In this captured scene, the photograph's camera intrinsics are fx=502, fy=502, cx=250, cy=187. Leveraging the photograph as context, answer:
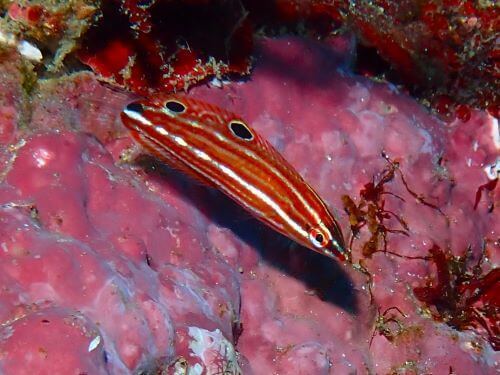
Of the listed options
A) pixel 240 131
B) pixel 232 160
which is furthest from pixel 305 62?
pixel 232 160

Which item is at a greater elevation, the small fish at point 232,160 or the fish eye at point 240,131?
the fish eye at point 240,131

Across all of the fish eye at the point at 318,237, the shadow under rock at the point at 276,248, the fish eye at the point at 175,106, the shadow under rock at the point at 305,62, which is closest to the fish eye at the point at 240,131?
the fish eye at the point at 175,106

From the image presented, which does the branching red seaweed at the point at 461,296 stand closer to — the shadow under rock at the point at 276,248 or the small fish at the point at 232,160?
the shadow under rock at the point at 276,248

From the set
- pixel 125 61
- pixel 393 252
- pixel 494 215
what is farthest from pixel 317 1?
pixel 494 215

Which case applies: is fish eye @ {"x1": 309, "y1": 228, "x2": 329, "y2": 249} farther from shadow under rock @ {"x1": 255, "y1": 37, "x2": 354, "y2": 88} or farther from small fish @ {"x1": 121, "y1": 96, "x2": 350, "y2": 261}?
shadow under rock @ {"x1": 255, "y1": 37, "x2": 354, "y2": 88}

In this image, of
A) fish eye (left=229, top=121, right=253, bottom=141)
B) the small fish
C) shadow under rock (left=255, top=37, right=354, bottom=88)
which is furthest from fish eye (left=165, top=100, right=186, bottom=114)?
shadow under rock (left=255, top=37, right=354, bottom=88)

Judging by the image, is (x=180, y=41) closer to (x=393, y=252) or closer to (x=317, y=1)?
(x=317, y=1)
